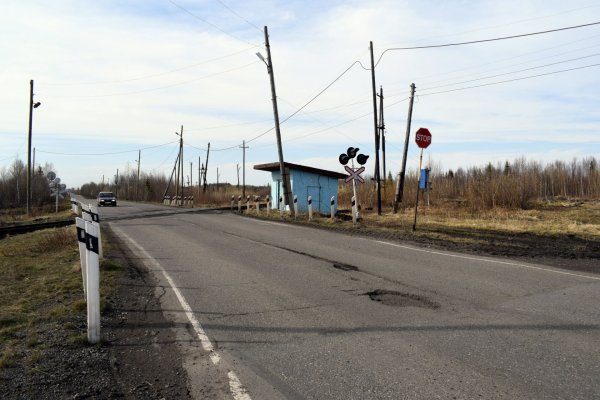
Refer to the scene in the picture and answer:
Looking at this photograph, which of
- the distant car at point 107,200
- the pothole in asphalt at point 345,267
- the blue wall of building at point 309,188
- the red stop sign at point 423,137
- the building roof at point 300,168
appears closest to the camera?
the pothole in asphalt at point 345,267

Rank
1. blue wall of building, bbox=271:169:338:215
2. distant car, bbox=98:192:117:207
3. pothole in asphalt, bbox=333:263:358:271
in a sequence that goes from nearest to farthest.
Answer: pothole in asphalt, bbox=333:263:358:271 → blue wall of building, bbox=271:169:338:215 → distant car, bbox=98:192:117:207

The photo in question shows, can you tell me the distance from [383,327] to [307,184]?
2722 cm

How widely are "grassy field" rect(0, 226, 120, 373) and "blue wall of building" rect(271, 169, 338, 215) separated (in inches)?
752

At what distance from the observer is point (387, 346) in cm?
493

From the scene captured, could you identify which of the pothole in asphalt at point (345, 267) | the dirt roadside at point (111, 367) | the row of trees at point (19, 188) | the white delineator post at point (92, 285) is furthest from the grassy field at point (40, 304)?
the row of trees at point (19, 188)

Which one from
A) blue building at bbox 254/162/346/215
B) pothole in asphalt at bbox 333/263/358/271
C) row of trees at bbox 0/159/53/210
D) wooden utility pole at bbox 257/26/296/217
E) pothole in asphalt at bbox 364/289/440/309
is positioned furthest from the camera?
row of trees at bbox 0/159/53/210

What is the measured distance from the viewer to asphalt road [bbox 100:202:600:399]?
13.1 feet

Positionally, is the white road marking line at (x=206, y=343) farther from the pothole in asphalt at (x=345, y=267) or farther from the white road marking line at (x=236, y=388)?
the pothole in asphalt at (x=345, y=267)

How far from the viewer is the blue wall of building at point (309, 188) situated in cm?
3172

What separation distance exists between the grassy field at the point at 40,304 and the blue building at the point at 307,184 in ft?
62.3

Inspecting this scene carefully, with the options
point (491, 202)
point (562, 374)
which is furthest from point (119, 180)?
point (562, 374)

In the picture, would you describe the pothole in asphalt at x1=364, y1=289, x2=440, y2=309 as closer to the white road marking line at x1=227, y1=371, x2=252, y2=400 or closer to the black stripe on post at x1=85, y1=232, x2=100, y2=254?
the white road marking line at x1=227, y1=371, x2=252, y2=400

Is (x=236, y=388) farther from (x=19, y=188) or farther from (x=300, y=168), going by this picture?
(x=19, y=188)

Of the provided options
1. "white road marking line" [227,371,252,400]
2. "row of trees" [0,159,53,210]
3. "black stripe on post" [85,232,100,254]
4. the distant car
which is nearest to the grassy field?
"black stripe on post" [85,232,100,254]
